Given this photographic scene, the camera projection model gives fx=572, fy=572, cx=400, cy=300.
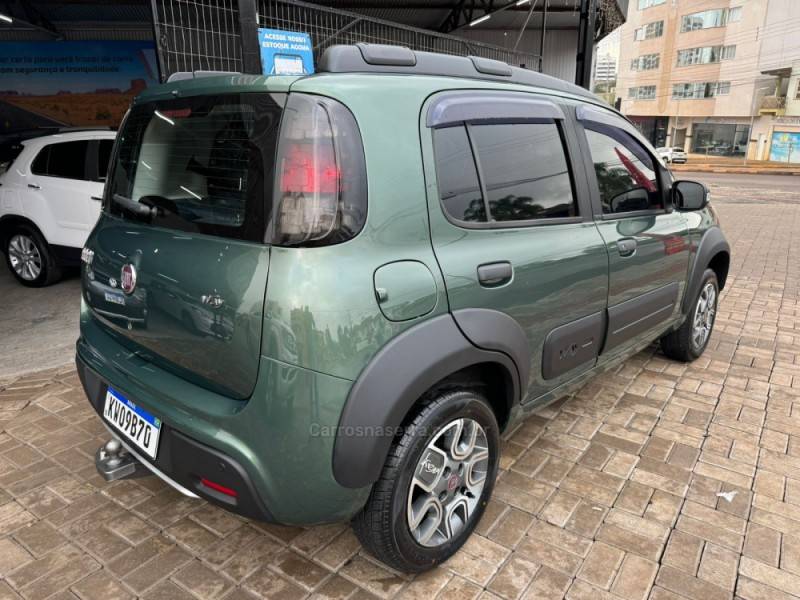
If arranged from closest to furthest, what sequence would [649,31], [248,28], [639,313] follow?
[639,313] → [248,28] → [649,31]

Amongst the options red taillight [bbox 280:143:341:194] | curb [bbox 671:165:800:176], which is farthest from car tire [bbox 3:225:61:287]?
curb [bbox 671:165:800:176]

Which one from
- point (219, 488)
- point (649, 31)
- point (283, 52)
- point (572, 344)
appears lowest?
point (219, 488)

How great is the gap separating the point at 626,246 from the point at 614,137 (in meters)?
0.61

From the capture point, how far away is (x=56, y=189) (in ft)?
18.7

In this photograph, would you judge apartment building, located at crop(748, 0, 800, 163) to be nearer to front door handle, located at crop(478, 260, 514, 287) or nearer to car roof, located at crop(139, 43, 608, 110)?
car roof, located at crop(139, 43, 608, 110)

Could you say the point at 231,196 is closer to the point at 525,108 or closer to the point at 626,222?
the point at 525,108

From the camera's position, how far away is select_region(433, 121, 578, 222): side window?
203cm

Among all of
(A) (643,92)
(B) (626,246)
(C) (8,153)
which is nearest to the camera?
(B) (626,246)

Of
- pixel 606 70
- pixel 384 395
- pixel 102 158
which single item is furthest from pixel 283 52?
pixel 606 70

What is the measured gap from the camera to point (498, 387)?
2326 mm

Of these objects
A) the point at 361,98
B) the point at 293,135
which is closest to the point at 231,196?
the point at 293,135

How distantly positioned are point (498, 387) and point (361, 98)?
48.8 inches

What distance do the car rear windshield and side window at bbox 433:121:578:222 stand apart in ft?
2.02

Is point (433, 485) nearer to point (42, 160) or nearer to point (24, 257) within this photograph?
point (42, 160)
